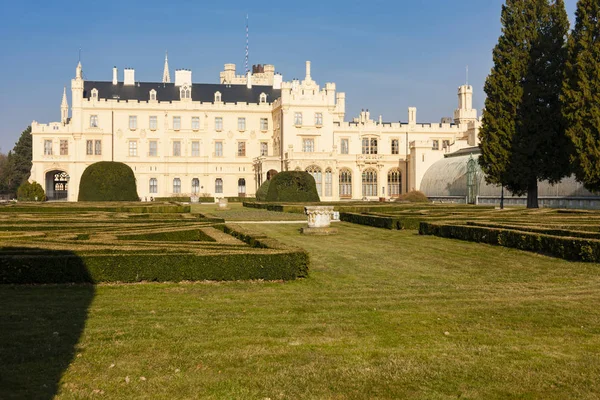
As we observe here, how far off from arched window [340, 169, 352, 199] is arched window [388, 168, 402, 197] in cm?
489

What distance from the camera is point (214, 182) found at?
71375mm

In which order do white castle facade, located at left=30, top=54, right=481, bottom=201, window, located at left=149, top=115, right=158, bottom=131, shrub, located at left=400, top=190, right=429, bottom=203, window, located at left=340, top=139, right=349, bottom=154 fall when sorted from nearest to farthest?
shrub, located at left=400, top=190, right=429, bottom=203 < white castle facade, located at left=30, top=54, right=481, bottom=201 < window, located at left=149, top=115, right=158, bottom=131 < window, located at left=340, top=139, right=349, bottom=154

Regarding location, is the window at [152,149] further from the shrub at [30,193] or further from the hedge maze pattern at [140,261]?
the hedge maze pattern at [140,261]

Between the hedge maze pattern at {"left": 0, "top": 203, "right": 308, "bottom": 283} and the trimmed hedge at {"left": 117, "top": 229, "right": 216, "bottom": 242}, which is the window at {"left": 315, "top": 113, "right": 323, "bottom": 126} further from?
the hedge maze pattern at {"left": 0, "top": 203, "right": 308, "bottom": 283}

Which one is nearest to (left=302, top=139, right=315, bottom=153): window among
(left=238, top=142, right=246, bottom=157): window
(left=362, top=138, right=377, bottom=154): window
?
(left=362, top=138, right=377, bottom=154): window

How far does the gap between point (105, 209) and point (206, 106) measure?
44.2 metres

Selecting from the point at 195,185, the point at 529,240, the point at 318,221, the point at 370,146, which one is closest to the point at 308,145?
the point at 370,146

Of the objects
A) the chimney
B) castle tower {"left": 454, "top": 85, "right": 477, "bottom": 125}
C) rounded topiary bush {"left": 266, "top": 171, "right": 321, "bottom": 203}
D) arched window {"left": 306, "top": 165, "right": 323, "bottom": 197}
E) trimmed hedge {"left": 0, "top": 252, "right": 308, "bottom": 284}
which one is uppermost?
the chimney

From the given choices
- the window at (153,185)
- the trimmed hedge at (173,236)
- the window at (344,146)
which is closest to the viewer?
the trimmed hedge at (173,236)

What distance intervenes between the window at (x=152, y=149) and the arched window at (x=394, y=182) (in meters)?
28.0

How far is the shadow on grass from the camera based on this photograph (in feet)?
19.5

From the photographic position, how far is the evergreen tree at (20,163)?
8969 centimetres

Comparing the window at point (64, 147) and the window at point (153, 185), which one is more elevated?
the window at point (64, 147)

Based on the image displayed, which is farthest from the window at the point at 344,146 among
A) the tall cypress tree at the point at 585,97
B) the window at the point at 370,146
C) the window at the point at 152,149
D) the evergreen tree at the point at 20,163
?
the evergreen tree at the point at 20,163
